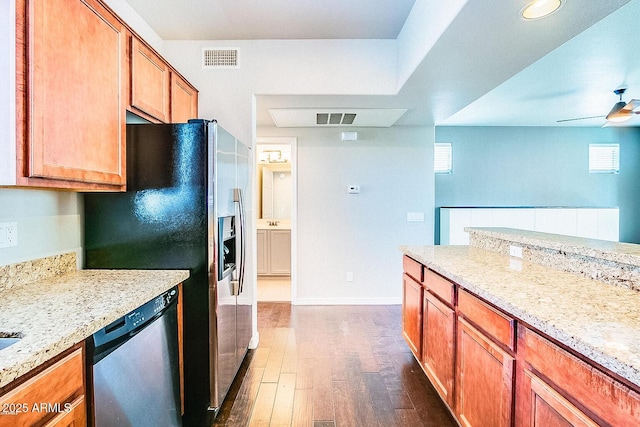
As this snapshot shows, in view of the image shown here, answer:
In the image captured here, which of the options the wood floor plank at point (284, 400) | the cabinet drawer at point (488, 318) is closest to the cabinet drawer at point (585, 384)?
the cabinet drawer at point (488, 318)

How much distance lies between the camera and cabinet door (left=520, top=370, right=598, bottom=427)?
991mm

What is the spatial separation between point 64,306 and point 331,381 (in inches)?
70.2

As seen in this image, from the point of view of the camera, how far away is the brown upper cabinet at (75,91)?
125cm

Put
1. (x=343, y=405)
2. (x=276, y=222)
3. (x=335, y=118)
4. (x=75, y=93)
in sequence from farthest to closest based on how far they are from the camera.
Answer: (x=276, y=222), (x=335, y=118), (x=343, y=405), (x=75, y=93)

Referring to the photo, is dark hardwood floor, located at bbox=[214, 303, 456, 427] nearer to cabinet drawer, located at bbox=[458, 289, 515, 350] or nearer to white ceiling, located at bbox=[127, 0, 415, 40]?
cabinet drawer, located at bbox=[458, 289, 515, 350]

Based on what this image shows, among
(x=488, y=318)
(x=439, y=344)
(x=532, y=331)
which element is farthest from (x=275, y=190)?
(x=532, y=331)

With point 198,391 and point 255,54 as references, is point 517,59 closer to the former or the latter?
point 255,54

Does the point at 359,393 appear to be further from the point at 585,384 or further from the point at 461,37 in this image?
the point at 461,37

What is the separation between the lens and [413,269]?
2.61m

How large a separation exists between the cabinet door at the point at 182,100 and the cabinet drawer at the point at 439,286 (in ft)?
6.84

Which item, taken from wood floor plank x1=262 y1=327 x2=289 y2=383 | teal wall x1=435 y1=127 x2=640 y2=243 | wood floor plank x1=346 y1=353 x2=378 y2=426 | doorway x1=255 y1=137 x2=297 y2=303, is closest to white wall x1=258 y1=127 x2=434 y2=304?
doorway x1=255 y1=137 x2=297 y2=303

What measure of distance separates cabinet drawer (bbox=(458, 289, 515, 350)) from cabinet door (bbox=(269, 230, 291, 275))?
3890mm

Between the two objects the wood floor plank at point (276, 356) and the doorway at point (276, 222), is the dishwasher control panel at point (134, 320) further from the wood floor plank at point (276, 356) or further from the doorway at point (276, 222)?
the doorway at point (276, 222)

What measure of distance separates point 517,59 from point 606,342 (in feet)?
6.39
